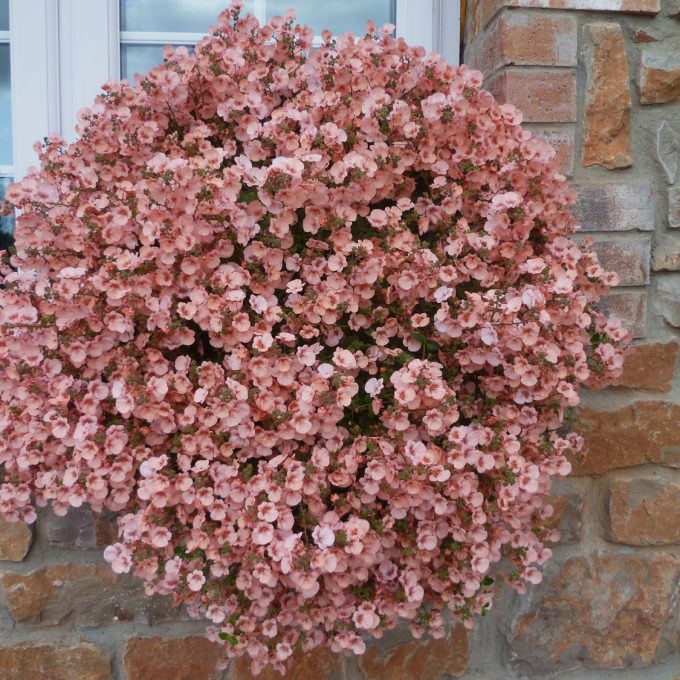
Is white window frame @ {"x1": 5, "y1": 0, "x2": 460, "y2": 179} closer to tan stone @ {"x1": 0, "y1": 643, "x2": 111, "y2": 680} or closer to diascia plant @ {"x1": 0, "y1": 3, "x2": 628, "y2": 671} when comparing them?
diascia plant @ {"x1": 0, "y1": 3, "x2": 628, "y2": 671}

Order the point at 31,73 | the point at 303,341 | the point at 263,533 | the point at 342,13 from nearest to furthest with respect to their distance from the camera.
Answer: the point at 263,533
the point at 303,341
the point at 31,73
the point at 342,13

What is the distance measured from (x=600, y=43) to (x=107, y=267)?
1204 millimetres

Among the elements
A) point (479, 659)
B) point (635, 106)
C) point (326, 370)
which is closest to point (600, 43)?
point (635, 106)

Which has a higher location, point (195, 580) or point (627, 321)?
point (627, 321)

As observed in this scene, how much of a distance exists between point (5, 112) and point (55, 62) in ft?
0.66

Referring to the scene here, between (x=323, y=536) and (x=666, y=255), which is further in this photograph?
(x=666, y=255)

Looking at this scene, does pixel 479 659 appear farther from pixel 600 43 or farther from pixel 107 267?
pixel 600 43

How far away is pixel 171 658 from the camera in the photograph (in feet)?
5.32

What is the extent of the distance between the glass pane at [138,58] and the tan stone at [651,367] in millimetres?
1434

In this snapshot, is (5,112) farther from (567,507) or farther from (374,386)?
(567,507)

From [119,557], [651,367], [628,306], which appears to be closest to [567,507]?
[651,367]

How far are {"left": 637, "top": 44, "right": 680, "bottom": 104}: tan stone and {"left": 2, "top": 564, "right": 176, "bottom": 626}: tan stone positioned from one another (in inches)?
64.0

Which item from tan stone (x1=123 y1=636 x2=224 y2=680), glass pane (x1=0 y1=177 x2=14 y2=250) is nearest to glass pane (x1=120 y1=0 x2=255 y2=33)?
glass pane (x1=0 y1=177 x2=14 y2=250)

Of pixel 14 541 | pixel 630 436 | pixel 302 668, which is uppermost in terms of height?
pixel 630 436
